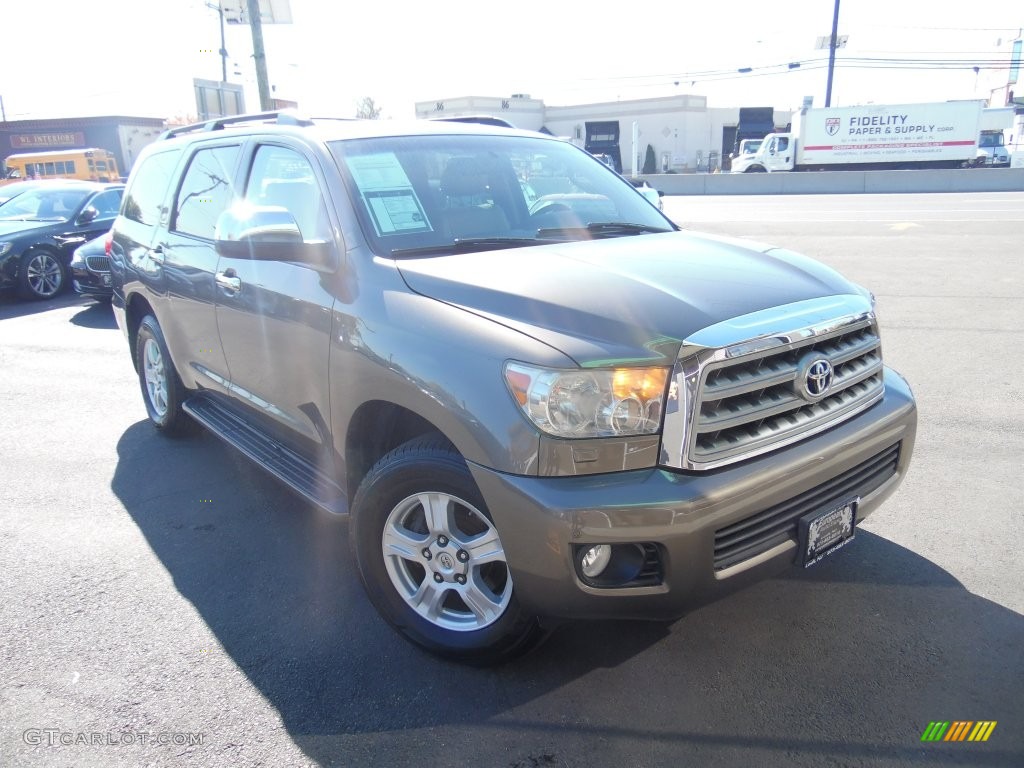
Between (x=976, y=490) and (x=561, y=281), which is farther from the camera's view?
(x=976, y=490)

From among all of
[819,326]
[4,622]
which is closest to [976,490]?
[819,326]

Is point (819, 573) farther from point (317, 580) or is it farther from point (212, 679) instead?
point (212, 679)

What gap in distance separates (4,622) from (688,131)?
60.8 meters

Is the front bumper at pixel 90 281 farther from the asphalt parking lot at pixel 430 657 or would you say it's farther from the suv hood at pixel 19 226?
the asphalt parking lot at pixel 430 657

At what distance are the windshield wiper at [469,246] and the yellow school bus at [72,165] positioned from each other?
3478 centimetres

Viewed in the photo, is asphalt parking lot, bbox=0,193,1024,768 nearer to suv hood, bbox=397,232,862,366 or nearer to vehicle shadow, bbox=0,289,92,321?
suv hood, bbox=397,232,862,366

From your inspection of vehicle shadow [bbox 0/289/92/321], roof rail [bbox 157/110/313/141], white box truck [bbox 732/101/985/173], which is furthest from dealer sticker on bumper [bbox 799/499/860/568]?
white box truck [bbox 732/101/985/173]

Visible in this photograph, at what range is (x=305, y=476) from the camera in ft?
11.6

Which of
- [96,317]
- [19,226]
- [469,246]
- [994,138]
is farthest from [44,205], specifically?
[994,138]

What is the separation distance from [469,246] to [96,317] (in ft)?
28.4

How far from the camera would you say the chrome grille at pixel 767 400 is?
2398 mm

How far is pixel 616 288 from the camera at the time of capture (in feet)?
8.81

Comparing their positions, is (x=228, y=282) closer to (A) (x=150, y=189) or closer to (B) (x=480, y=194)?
(B) (x=480, y=194)

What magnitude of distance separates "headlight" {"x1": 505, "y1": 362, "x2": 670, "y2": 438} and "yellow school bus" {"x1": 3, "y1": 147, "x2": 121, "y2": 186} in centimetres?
3581
